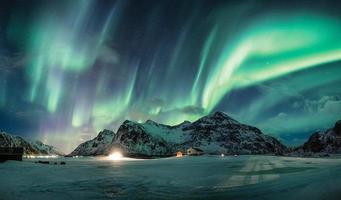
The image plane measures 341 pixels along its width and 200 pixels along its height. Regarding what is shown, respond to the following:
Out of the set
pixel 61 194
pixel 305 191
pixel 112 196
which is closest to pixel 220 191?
pixel 305 191

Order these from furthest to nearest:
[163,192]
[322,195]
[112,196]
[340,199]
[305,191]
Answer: [163,192] → [112,196] → [305,191] → [322,195] → [340,199]

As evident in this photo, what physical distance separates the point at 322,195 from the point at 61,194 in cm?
1293

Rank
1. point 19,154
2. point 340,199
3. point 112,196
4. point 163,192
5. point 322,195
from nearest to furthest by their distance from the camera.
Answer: point 340,199
point 322,195
point 112,196
point 163,192
point 19,154

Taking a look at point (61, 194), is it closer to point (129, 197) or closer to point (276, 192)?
point (129, 197)

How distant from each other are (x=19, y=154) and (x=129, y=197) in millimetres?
53821

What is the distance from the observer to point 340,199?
443 inches

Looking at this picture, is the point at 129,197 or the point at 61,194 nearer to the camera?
the point at 129,197

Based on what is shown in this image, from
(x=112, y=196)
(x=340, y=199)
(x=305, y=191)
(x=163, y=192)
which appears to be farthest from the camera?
(x=163, y=192)

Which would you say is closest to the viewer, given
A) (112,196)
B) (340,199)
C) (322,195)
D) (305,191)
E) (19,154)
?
(340,199)

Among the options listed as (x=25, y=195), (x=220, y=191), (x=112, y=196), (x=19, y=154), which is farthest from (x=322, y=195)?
(x=19, y=154)

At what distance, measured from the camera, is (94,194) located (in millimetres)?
15859

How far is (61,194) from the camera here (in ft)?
52.7

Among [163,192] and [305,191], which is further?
[163,192]

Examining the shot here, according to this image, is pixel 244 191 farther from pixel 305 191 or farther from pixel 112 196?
pixel 112 196
